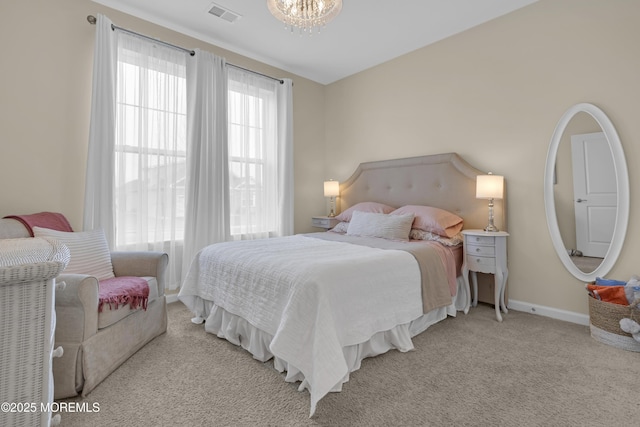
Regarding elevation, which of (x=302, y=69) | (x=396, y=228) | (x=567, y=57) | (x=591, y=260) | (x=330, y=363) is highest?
(x=302, y=69)

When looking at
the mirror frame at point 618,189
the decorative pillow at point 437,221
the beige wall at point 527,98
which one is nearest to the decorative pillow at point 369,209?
the decorative pillow at point 437,221

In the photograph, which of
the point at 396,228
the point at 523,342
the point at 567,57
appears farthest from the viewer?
the point at 396,228

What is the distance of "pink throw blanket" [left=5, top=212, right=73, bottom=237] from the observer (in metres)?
2.05

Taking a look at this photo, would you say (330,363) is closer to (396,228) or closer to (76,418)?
(76,418)

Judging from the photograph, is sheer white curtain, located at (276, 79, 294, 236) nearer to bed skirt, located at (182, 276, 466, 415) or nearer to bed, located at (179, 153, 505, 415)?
bed, located at (179, 153, 505, 415)

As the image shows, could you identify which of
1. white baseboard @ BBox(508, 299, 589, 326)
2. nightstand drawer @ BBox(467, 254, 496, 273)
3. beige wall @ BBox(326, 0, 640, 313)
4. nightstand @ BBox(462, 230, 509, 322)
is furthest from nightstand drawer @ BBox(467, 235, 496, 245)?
white baseboard @ BBox(508, 299, 589, 326)

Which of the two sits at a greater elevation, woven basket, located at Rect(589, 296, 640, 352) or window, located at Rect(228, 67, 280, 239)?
window, located at Rect(228, 67, 280, 239)

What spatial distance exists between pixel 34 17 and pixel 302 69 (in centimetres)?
275

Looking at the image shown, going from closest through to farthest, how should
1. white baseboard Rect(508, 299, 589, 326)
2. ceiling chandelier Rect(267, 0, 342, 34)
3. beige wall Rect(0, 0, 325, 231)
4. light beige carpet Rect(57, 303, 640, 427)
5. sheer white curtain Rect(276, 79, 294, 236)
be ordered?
light beige carpet Rect(57, 303, 640, 427) < ceiling chandelier Rect(267, 0, 342, 34) < beige wall Rect(0, 0, 325, 231) < white baseboard Rect(508, 299, 589, 326) < sheer white curtain Rect(276, 79, 294, 236)

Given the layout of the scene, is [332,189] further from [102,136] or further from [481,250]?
→ [102,136]

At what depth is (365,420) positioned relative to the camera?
143 centimetres

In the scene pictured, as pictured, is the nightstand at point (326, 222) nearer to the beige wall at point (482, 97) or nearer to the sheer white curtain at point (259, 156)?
the sheer white curtain at point (259, 156)

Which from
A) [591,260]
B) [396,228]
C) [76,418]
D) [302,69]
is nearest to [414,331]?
[396,228]

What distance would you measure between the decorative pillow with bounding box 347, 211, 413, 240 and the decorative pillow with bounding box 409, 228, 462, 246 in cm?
10
